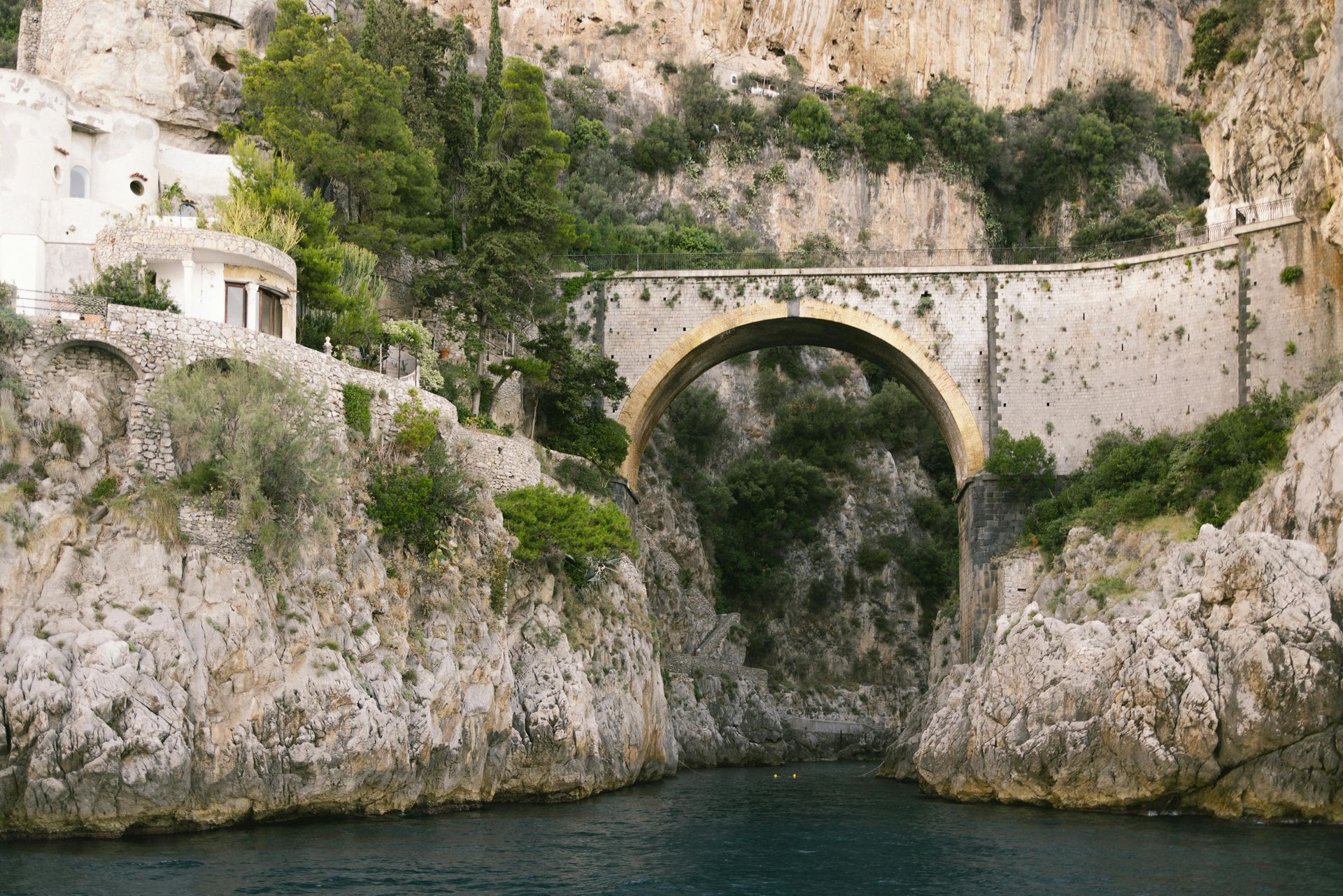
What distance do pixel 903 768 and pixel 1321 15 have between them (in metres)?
20.1

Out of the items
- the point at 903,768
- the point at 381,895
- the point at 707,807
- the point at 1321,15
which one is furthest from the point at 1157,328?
the point at 381,895

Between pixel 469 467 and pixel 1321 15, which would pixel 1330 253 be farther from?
pixel 469 467

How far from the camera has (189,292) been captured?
26.4 m

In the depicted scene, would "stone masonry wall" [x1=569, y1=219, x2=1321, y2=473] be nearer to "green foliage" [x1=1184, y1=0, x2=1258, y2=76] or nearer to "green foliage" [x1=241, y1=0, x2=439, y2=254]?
"green foliage" [x1=1184, y1=0, x2=1258, y2=76]

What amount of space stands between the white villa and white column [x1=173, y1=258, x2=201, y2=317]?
0.06 ft

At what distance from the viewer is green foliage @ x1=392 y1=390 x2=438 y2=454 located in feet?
89.4

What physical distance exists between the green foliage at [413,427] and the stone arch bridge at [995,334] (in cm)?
1145

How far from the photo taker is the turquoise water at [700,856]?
1775cm

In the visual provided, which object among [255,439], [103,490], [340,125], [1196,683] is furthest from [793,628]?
[103,490]

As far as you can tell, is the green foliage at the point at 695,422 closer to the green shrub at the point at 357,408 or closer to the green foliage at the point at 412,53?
the green foliage at the point at 412,53

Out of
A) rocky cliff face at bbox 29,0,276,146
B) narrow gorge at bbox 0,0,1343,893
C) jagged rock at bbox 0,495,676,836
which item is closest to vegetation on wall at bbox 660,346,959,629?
narrow gorge at bbox 0,0,1343,893

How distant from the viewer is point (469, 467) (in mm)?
29578

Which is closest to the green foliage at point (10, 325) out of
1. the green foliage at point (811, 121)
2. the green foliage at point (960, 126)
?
the green foliage at point (811, 121)

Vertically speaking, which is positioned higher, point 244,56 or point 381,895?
point 244,56
